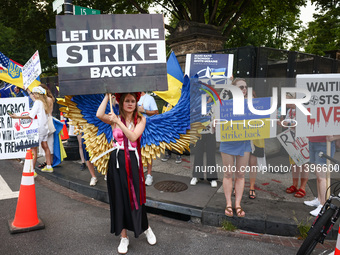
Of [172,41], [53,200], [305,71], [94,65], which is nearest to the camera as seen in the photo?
[94,65]

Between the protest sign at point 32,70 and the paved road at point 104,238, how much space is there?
2.47 meters

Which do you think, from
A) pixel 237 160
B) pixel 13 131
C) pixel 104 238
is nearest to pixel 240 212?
pixel 237 160

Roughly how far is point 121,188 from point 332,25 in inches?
1001

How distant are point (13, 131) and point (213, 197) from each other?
11.6ft

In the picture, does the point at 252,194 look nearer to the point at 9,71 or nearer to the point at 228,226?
the point at 228,226

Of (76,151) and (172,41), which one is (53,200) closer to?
(76,151)

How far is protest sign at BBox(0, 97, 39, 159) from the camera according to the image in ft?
15.2

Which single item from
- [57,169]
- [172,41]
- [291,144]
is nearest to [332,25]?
[172,41]

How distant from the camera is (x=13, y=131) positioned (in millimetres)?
4840

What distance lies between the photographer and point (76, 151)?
24.7ft

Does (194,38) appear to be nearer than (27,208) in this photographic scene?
No

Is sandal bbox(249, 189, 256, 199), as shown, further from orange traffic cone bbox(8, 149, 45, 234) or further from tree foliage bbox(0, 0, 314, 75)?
tree foliage bbox(0, 0, 314, 75)

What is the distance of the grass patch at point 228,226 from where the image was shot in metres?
3.90

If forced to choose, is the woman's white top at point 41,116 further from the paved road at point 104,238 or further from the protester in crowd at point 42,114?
the paved road at point 104,238
